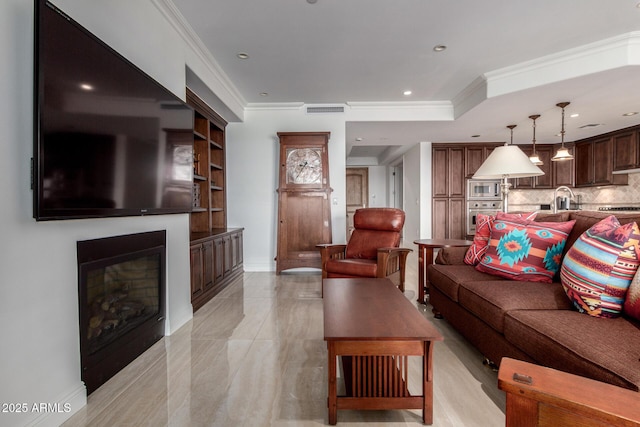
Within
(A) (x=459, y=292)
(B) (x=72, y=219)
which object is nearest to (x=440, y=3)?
(A) (x=459, y=292)

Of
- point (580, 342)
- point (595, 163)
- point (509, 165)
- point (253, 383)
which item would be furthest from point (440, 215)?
point (253, 383)

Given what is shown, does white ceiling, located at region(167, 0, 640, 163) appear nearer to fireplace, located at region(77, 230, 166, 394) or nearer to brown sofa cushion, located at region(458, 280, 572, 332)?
fireplace, located at region(77, 230, 166, 394)

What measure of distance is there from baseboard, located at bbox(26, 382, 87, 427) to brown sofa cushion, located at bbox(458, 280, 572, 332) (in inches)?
86.6

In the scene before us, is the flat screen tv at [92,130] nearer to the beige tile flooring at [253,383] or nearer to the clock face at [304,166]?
the beige tile flooring at [253,383]

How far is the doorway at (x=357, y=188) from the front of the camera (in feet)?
33.6

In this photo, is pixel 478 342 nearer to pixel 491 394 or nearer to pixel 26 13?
pixel 491 394

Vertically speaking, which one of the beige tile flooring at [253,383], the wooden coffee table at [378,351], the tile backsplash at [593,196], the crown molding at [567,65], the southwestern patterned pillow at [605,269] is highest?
the crown molding at [567,65]

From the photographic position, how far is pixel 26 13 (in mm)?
1320

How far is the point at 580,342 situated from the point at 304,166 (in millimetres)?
3765

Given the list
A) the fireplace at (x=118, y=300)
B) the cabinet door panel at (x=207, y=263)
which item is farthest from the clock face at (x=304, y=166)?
the fireplace at (x=118, y=300)

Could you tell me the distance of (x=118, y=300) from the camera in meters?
1.98

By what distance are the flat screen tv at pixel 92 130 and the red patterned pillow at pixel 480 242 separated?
2.45 metres

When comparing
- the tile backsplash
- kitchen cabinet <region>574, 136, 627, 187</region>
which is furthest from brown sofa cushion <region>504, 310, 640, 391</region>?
kitchen cabinet <region>574, 136, 627, 187</region>

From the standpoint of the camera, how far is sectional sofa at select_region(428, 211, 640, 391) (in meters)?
1.14
